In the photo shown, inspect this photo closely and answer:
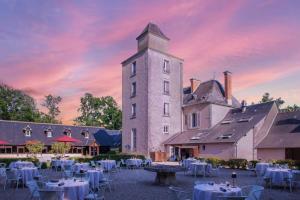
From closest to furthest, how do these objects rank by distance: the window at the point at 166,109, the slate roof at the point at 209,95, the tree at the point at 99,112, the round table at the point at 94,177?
the round table at the point at 94,177 < the slate roof at the point at 209,95 < the window at the point at 166,109 < the tree at the point at 99,112

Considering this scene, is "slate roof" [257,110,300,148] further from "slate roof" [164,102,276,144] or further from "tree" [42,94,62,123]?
"tree" [42,94,62,123]

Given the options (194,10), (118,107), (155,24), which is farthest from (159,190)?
(118,107)

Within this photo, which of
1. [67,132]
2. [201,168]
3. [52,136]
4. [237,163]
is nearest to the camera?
[201,168]

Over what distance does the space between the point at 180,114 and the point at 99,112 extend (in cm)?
2912

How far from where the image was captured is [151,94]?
3059cm

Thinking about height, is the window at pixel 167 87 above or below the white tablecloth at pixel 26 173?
above

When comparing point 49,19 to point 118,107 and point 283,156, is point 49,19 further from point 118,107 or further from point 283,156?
point 118,107

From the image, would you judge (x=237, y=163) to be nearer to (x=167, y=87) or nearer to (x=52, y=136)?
(x=167, y=87)

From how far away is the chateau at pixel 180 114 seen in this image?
26.1 metres

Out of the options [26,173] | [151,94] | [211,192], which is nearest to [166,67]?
[151,94]

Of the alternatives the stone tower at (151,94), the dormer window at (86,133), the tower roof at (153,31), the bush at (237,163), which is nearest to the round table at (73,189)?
the bush at (237,163)

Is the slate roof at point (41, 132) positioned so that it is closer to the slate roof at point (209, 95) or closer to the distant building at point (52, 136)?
the distant building at point (52, 136)

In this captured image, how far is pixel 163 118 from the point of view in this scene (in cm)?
3155

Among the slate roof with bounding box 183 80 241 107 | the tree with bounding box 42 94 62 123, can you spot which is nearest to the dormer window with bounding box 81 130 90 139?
the slate roof with bounding box 183 80 241 107
